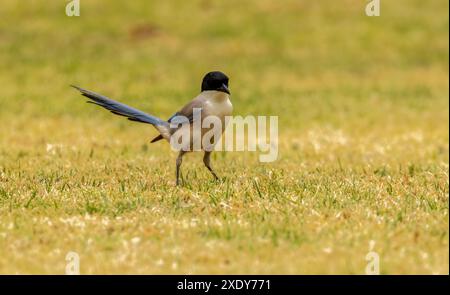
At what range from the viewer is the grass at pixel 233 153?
916 cm

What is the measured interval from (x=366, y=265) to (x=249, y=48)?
28.8 metres

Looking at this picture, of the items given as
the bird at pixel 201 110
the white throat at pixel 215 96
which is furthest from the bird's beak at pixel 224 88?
the white throat at pixel 215 96

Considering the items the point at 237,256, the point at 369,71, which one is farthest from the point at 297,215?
the point at 369,71

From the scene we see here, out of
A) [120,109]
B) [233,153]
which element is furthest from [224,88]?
[233,153]

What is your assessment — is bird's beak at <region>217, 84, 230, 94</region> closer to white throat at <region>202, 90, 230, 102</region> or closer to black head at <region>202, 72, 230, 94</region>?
black head at <region>202, 72, 230, 94</region>

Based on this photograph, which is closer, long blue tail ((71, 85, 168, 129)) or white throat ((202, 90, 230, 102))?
white throat ((202, 90, 230, 102))

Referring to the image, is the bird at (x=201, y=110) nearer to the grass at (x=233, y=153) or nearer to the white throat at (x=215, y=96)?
the white throat at (x=215, y=96)

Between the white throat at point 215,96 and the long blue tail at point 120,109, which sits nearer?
the white throat at point 215,96

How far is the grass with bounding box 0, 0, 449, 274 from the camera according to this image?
9.16 meters

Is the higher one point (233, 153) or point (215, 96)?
point (233, 153)

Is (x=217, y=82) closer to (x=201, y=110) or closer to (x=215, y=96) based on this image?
(x=215, y=96)

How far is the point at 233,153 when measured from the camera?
19.0 m

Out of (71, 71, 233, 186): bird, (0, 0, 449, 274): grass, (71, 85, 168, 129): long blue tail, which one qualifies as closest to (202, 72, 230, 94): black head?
(71, 71, 233, 186): bird

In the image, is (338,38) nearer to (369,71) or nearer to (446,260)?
(369,71)
